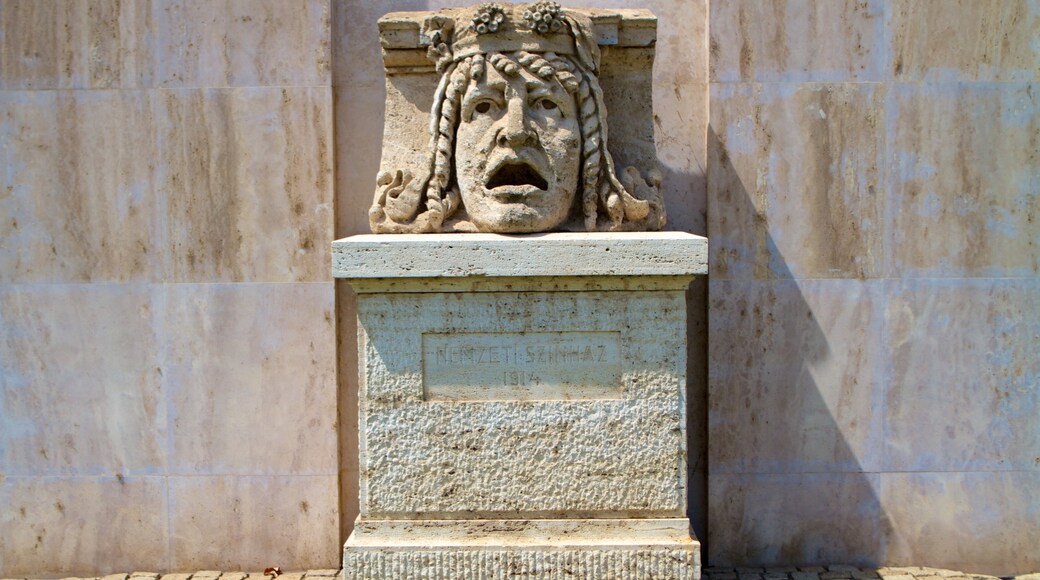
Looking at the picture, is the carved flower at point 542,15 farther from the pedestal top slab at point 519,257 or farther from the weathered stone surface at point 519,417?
the weathered stone surface at point 519,417

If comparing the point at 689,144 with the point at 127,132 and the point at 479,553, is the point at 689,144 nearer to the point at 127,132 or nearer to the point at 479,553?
the point at 479,553

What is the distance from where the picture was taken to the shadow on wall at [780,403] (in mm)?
4535

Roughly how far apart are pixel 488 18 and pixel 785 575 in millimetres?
2863

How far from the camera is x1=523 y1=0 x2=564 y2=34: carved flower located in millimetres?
3701

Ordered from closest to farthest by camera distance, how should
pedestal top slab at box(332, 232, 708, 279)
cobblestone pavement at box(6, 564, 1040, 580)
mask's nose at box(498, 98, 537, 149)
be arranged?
pedestal top slab at box(332, 232, 708, 279) → mask's nose at box(498, 98, 537, 149) → cobblestone pavement at box(6, 564, 1040, 580)

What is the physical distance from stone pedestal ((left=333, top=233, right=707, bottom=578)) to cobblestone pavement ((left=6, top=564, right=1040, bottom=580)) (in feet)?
3.42

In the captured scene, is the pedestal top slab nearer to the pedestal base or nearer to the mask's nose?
the mask's nose

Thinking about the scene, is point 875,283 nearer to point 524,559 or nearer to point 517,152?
point 517,152

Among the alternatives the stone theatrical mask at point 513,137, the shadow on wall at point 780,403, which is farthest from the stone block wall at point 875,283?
the stone theatrical mask at point 513,137

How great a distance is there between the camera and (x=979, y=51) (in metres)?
4.48

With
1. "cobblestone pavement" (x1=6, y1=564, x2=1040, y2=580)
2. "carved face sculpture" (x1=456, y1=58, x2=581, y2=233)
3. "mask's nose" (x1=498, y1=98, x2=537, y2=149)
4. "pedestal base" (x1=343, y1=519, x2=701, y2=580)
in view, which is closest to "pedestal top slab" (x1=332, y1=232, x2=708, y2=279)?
"carved face sculpture" (x1=456, y1=58, x2=581, y2=233)

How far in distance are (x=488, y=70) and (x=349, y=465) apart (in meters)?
2.04

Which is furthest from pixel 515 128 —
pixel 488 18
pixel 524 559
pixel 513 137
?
pixel 524 559

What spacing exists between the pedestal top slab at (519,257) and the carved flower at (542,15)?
2.78 feet
